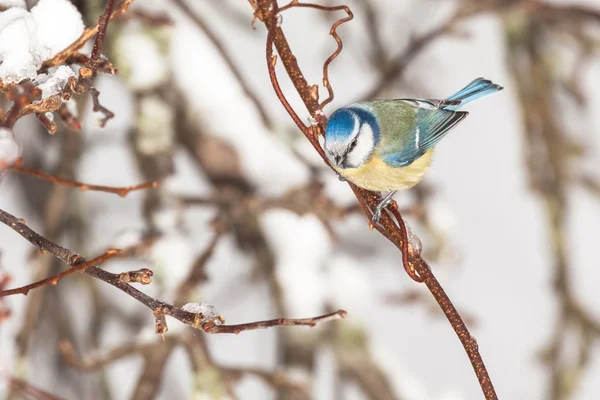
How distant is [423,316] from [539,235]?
0.65m

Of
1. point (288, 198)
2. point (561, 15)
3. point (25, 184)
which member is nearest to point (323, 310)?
point (288, 198)


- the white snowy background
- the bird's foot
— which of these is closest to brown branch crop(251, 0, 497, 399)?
the bird's foot

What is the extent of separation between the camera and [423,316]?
225cm

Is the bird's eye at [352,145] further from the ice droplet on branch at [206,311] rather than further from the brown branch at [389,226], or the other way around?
the ice droplet on branch at [206,311]

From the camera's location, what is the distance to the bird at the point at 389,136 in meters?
0.82

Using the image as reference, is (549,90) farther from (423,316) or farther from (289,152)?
(289,152)

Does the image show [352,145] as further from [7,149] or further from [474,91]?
[7,149]

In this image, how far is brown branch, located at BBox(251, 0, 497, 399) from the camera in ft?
2.09

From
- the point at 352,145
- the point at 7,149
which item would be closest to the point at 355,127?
the point at 352,145

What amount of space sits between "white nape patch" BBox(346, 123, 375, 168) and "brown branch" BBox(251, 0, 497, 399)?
0.09 m

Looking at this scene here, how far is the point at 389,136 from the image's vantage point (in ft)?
3.13

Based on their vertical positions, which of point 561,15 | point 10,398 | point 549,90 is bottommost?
point 10,398

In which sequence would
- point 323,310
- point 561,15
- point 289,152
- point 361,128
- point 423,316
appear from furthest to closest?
point 423,316 < point 561,15 < point 289,152 < point 323,310 < point 361,128

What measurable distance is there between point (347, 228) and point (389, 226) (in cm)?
143
